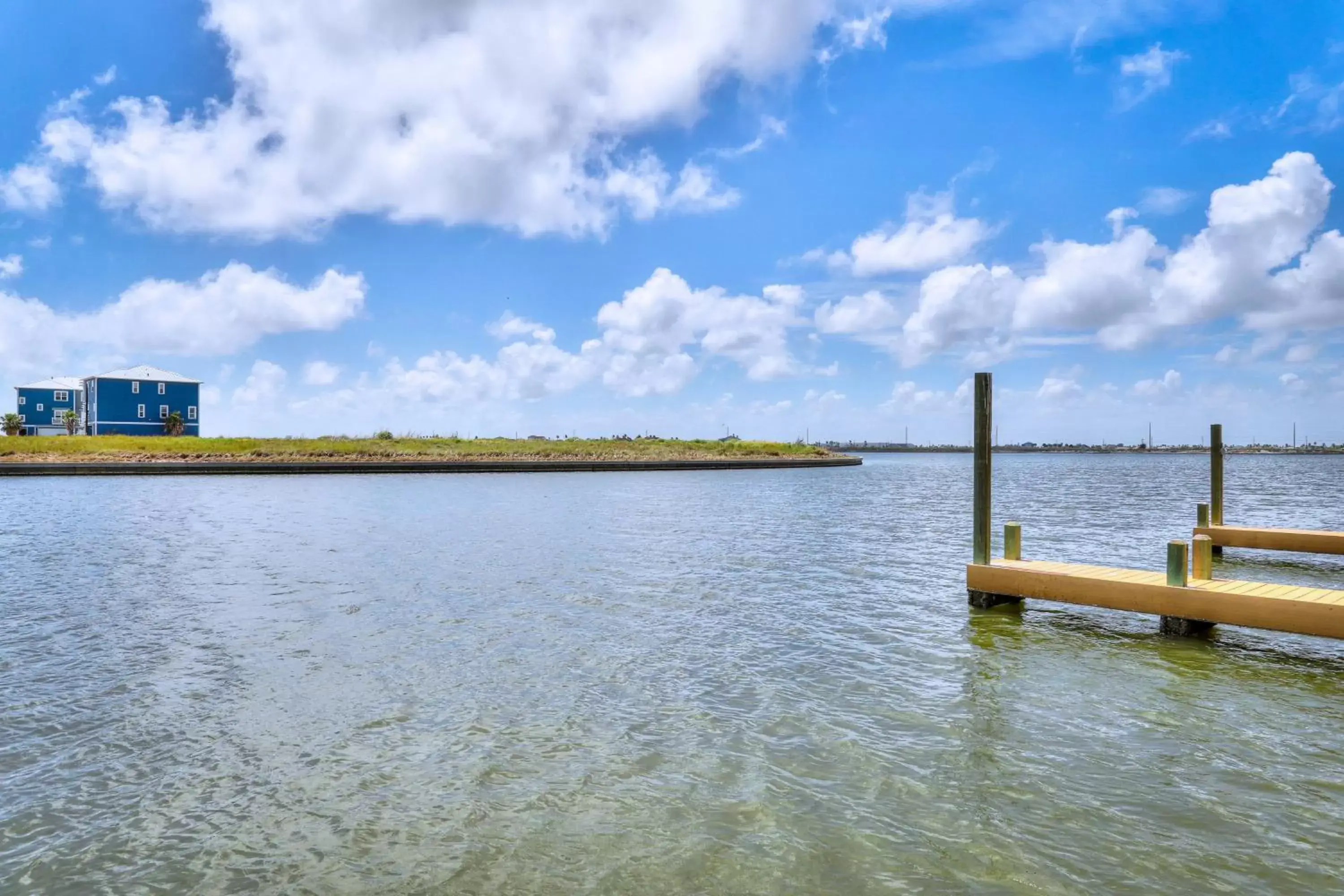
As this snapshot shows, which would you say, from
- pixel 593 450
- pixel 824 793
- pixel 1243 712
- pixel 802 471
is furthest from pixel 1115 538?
pixel 593 450

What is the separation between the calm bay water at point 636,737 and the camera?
5.11 metres

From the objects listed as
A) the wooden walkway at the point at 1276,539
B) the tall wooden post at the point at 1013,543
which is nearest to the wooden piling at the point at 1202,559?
the tall wooden post at the point at 1013,543

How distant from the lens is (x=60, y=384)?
84875 mm

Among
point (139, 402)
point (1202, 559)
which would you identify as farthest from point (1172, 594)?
point (139, 402)

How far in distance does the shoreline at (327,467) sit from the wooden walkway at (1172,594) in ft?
184

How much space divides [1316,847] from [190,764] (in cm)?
868

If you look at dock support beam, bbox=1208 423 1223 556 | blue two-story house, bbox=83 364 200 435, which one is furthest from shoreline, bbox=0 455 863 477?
dock support beam, bbox=1208 423 1223 556

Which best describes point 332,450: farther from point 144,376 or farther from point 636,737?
point 636,737

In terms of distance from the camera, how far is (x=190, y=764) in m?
6.59

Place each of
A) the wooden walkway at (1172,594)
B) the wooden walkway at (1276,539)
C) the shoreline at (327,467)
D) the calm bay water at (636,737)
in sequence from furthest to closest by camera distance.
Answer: the shoreline at (327,467) → the wooden walkway at (1276,539) → the wooden walkway at (1172,594) → the calm bay water at (636,737)

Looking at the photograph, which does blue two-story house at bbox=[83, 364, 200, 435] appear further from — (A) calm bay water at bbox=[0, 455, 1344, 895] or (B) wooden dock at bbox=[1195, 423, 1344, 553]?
(B) wooden dock at bbox=[1195, 423, 1344, 553]

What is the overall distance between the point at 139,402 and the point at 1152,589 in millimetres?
93782

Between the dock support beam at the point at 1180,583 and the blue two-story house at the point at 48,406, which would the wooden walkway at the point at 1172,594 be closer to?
the dock support beam at the point at 1180,583

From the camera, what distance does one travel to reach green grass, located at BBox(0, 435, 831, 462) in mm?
61469
